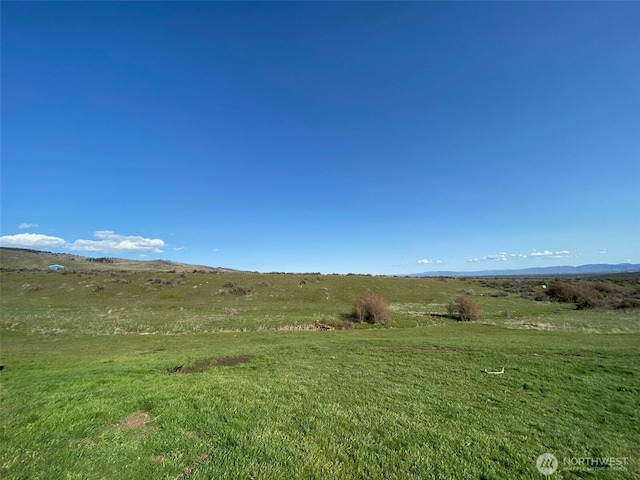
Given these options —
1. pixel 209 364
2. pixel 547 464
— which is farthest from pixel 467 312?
pixel 547 464

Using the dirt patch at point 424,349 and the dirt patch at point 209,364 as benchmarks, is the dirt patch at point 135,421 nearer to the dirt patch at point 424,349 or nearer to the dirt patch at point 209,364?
the dirt patch at point 209,364

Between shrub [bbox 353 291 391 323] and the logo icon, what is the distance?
32875 mm

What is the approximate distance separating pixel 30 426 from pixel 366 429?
1072 centimetres

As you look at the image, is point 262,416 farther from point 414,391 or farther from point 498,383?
point 498,383

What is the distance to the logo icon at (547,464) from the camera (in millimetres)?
7175

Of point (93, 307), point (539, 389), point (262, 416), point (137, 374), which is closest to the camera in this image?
point (262, 416)

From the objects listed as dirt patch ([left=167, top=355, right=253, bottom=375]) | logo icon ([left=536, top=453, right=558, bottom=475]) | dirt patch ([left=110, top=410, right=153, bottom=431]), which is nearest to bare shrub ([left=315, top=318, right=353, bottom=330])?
dirt patch ([left=167, top=355, right=253, bottom=375])

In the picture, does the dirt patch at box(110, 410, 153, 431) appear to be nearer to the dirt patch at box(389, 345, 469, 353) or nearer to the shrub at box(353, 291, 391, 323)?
the dirt patch at box(389, 345, 469, 353)

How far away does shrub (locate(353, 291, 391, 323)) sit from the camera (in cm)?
4053

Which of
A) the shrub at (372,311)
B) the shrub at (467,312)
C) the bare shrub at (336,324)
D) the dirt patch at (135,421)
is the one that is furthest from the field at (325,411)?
the shrub at (467,312)

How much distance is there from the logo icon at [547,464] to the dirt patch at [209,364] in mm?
14735

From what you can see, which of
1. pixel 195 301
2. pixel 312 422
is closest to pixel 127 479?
pixel 312 422

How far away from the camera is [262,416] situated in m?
9.80

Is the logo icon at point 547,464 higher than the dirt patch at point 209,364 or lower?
higher
